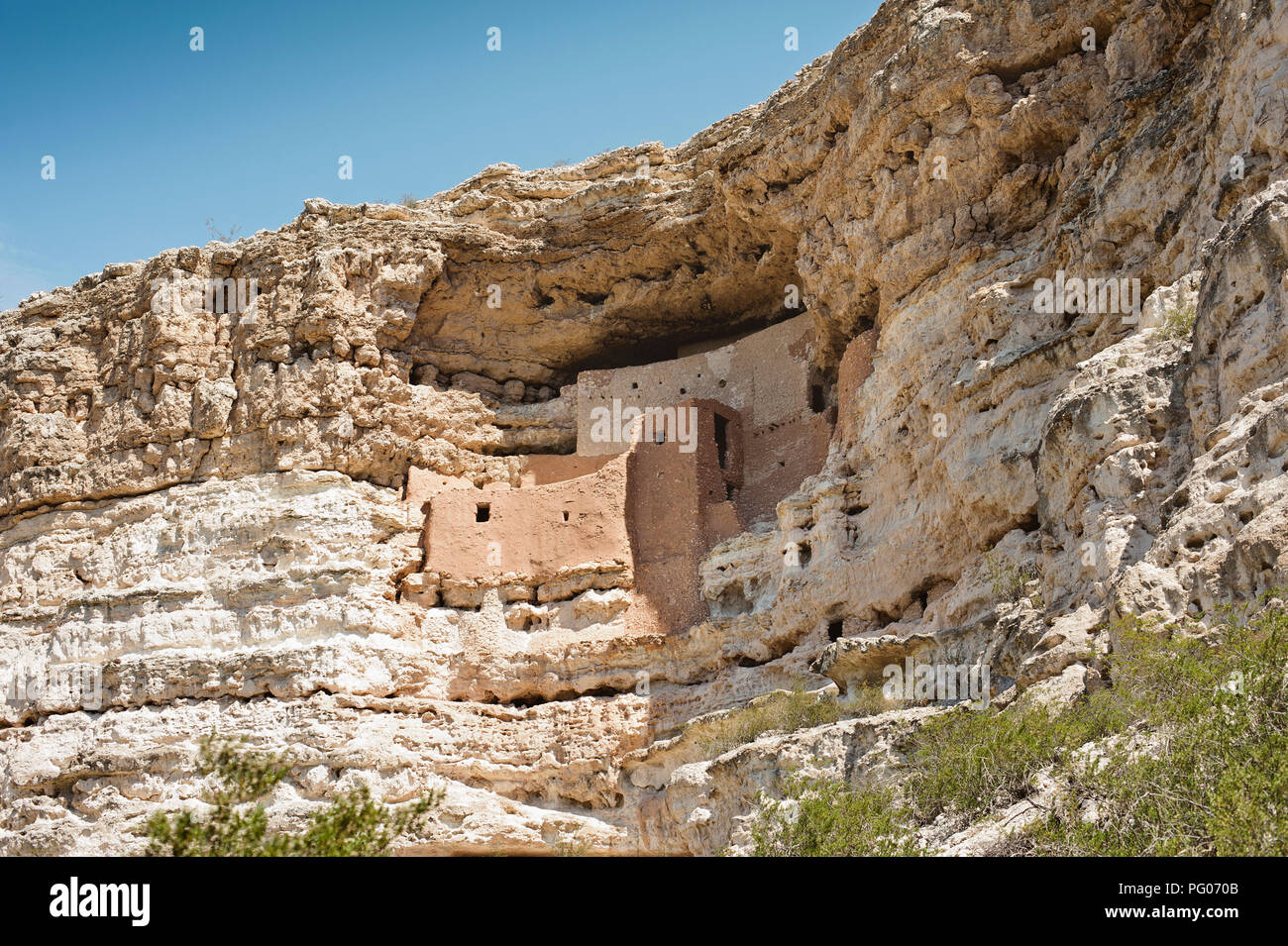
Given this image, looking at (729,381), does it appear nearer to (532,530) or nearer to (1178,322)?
(532,530)

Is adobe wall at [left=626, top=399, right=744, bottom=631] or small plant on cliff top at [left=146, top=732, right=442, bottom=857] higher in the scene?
adobe wall at [left=626, top=399, right=744, bottom=631]

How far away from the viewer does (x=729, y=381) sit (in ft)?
82.9

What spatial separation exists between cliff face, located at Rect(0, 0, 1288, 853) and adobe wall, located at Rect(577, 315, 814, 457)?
A: 0.75 meters

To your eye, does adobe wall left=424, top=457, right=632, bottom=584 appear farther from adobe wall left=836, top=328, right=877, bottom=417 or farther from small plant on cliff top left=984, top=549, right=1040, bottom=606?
small plant on cliff top left=984, top=549, right=1040, bottom=606

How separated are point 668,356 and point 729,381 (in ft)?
10.9

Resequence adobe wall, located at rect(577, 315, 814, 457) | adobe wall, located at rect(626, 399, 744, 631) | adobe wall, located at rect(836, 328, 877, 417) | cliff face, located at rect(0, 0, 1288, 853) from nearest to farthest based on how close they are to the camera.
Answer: cliff face, located at rect(0, 0, 1288, 853) < adobe wall, located at rect(836, 328, 877, 417) < adobe wall, located at rect(626, 399, 744, 631) < adobe wall, located at rect(577, 315, 814, 457)

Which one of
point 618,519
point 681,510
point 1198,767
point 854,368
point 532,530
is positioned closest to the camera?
point 1198,767

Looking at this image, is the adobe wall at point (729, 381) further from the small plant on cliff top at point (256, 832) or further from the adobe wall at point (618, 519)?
the small plant on cliff top at point (256, 832)

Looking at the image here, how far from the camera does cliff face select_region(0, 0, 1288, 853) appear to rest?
13242 millimetres

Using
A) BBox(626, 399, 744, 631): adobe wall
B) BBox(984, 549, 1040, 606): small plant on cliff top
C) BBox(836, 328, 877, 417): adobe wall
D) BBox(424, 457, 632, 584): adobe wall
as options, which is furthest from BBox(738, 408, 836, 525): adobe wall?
BBox(984, 549, 1040, 606): small plant on cliff top

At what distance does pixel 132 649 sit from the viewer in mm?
23609

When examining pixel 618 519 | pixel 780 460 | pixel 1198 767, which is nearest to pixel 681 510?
pixel 618 519

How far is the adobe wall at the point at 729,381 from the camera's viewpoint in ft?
80.2
